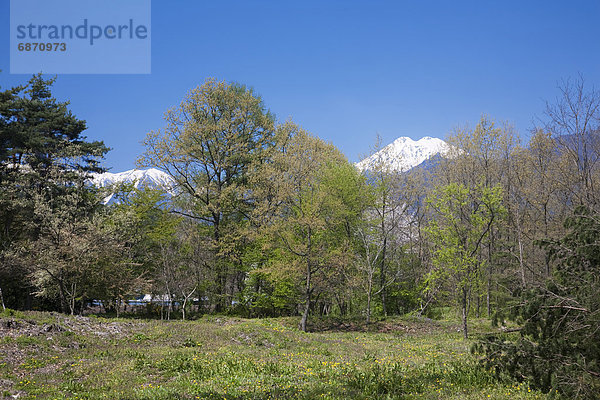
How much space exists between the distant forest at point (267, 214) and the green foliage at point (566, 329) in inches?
508

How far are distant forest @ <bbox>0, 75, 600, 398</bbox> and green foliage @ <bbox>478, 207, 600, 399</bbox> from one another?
12.9 m

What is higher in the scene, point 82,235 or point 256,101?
point 256,101

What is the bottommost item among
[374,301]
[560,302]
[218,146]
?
[374,301]

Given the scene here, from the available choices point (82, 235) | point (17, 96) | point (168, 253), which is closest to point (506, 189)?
point (168, 253)

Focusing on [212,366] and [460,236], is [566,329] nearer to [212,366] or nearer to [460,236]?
[212,366]

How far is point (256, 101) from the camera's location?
36.5m

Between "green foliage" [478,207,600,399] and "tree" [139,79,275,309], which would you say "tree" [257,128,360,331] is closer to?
"tree" [139,79,275,309]

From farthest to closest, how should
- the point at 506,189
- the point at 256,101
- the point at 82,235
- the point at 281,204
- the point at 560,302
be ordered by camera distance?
1. the point at 256,101
2. the point at 506,189
3. the point at 281,204
4. the point at 82,235
5. the point at 560,302

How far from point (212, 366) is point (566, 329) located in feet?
33.3

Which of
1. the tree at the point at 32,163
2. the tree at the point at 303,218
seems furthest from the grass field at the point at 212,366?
the tree at the point at 32,163

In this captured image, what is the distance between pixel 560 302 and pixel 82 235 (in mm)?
27696

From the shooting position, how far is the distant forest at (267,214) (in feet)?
81.9

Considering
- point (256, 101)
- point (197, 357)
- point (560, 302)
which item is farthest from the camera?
point (256, 101)

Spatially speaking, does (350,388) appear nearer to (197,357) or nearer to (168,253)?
(197,357)
